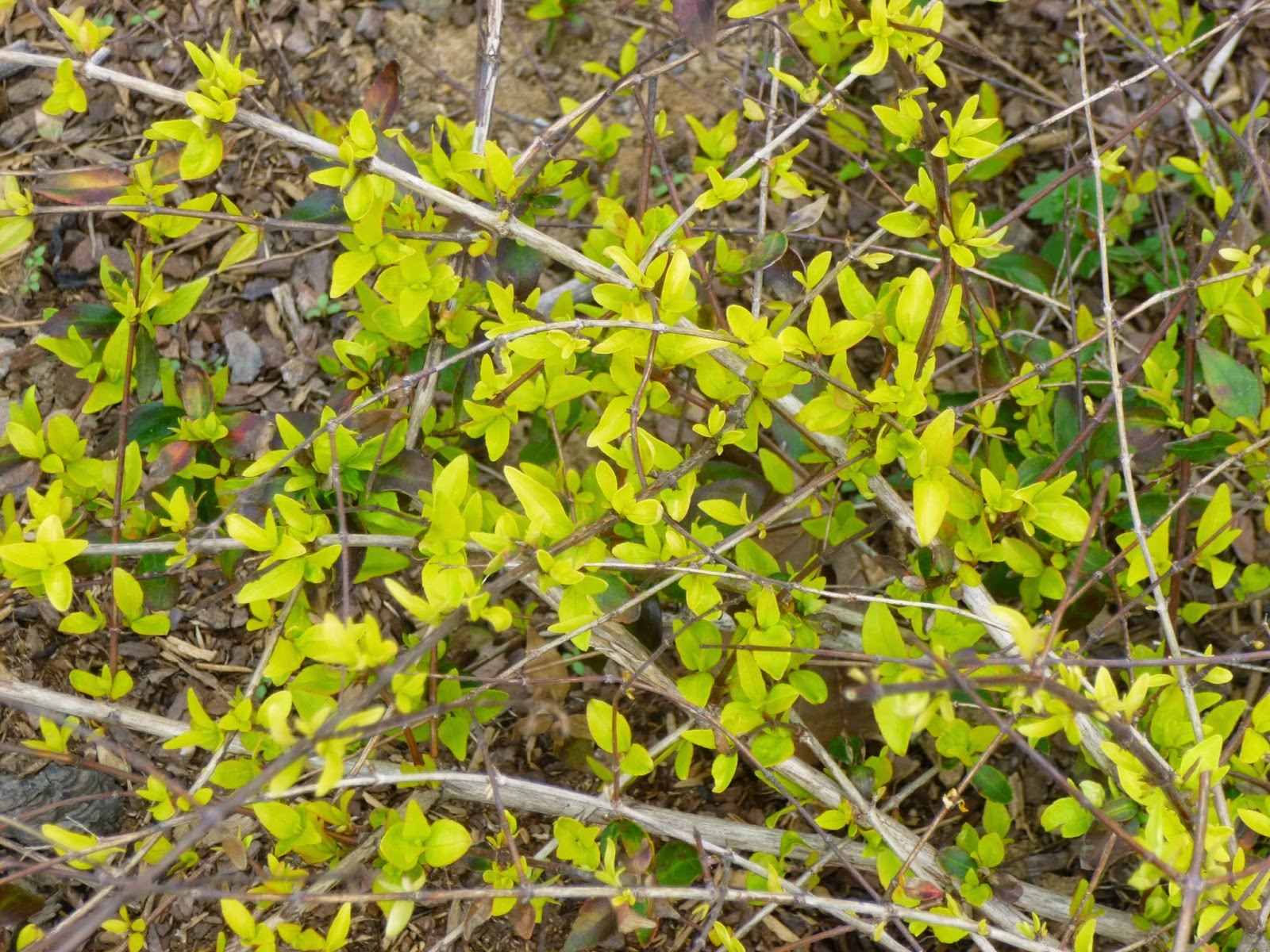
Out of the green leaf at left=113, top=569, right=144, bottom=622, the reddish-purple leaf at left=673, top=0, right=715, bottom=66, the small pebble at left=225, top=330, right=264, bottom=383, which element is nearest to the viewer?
the reddish-purple leaf at left=673, top=0, right=715, bottom=66

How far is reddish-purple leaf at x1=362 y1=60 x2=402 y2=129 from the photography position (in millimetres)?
1964

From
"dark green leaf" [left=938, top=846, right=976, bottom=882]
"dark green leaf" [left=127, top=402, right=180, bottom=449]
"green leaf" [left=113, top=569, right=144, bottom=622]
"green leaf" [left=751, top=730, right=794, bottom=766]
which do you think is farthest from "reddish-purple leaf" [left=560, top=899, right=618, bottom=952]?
"dark green leaf" [left=127, top=402, right=180, bottom=449]

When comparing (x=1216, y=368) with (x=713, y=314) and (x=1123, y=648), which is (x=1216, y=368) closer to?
(x=1123, y=648)

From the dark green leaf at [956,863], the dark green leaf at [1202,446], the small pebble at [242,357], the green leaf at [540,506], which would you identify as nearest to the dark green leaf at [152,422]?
the small pebble at [242,357]

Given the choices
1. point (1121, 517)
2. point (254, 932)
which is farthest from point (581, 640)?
point (1121, 517)

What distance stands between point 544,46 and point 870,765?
2.18 metres

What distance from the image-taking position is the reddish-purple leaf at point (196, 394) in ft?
6.28

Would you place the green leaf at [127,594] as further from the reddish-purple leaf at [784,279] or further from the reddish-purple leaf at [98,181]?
the reddish-purple leaf at [784,279]

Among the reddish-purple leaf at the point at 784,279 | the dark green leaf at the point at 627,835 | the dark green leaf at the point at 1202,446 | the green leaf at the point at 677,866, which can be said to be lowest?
the green leaf at the point at 677,866

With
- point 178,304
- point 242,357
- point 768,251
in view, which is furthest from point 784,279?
point 242,357

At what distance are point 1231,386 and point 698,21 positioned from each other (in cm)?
123

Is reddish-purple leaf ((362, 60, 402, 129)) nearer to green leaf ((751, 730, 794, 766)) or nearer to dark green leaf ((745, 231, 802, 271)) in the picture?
dark green leaf ((745, 231, 802, 271))

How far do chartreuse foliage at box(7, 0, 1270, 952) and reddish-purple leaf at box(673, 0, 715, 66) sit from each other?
0.59ft

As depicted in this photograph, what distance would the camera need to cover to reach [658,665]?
6.57 ft
